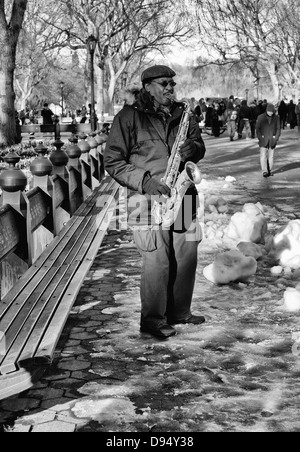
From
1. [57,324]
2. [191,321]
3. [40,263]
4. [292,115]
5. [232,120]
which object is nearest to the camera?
[57,324]

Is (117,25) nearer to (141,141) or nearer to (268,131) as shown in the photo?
(268,131)

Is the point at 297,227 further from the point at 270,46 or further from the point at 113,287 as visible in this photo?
the point at 270,46

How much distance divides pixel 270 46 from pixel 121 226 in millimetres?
44327

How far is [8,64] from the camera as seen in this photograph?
827 inches

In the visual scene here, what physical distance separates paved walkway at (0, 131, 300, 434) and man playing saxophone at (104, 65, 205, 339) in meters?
0.39

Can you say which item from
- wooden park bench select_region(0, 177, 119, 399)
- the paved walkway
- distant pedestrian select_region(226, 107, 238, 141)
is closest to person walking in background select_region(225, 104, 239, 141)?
A: distant pedestrian select_region(226, 107, 238, 141)

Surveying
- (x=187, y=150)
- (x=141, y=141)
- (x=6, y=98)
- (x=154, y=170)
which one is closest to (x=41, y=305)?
(x=154, y=170)

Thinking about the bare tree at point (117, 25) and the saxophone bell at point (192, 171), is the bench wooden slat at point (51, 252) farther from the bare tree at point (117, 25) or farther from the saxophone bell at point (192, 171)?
the bare tree at point (117, 25)

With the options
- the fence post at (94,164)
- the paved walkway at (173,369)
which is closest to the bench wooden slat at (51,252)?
the paved walkway at (173,369)

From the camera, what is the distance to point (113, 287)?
675 centimetres

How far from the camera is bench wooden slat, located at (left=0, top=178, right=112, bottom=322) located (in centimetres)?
490

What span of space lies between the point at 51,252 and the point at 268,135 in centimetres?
1106

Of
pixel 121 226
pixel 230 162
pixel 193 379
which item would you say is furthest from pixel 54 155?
pixel 230 162
